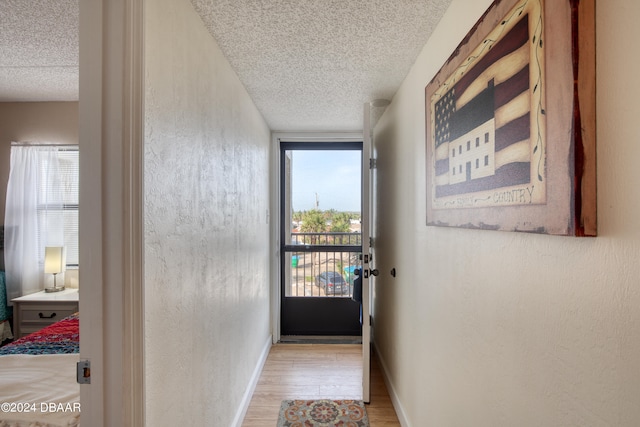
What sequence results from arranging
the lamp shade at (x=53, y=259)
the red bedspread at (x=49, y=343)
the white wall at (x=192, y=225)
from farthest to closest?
1. the lamp shade at (x=53, y=259)
2. the red bedspread at (x=49, y=343)
3. the white wall at (x=192, y=225)

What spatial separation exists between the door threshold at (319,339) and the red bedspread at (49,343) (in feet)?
6.56

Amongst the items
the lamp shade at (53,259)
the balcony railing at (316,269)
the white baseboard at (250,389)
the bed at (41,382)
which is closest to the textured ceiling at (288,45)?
the lamp shade at (53,259)

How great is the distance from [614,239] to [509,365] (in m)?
0.51

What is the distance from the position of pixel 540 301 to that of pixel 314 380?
2297 millimetres

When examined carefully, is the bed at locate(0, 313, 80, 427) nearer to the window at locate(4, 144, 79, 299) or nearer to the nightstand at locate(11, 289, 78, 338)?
the nightstand at locate(11, 289, 78, 338)

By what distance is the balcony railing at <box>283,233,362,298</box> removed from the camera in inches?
142

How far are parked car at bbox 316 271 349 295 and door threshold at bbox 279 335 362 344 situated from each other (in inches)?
19.5

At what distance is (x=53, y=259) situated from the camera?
292cm

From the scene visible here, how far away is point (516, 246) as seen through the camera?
858mm

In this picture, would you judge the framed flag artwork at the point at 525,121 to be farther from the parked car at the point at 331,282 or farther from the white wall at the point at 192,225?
the parked car at the point at 331,282

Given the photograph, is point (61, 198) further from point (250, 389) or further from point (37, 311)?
point (250, 389)

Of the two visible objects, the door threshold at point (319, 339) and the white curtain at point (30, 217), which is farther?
the door threshold at point (319, 339)

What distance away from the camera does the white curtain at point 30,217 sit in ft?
9.55

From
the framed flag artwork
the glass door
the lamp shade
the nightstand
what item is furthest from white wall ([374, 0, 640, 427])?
the lamp shade
